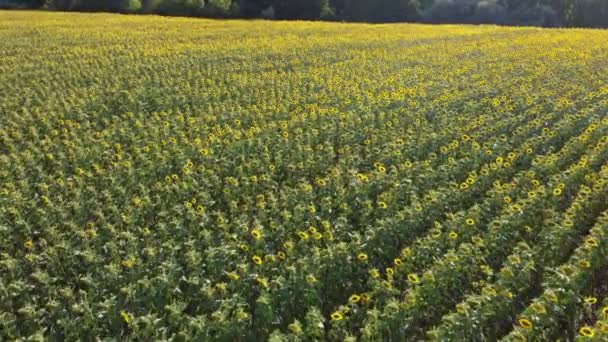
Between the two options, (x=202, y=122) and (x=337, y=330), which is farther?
A: (x=202, y=122)

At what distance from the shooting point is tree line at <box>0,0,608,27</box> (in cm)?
4522

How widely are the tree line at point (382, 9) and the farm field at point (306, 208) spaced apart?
3212cm

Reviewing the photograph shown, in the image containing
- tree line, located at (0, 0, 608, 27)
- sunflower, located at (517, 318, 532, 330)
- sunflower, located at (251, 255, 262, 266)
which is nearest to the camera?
sunflower, located at (517, 318, 532, 330)

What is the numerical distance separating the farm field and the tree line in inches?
1265

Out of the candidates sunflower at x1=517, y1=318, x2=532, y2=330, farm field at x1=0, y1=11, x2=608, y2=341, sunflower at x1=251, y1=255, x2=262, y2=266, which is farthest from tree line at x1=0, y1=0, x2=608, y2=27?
sunflower at x1=517, y1=318, x2=532, y2=330

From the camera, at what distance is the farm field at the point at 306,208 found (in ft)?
16.0

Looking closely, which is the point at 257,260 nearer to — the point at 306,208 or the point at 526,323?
the point at 306,208

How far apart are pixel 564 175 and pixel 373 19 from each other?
48895 mm

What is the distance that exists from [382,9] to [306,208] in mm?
50387

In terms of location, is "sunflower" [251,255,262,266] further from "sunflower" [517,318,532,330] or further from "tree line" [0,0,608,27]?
"tree line" [0,0,608,27]

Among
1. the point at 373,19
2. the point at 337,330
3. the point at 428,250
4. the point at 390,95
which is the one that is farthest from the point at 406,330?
the point at 373,19

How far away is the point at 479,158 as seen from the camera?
835 cm

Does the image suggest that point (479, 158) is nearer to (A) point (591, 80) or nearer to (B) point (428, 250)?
(B) point (428, 250)

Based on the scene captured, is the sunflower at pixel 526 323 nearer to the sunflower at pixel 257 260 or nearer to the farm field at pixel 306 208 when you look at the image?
the farm field at pixel 306 208
